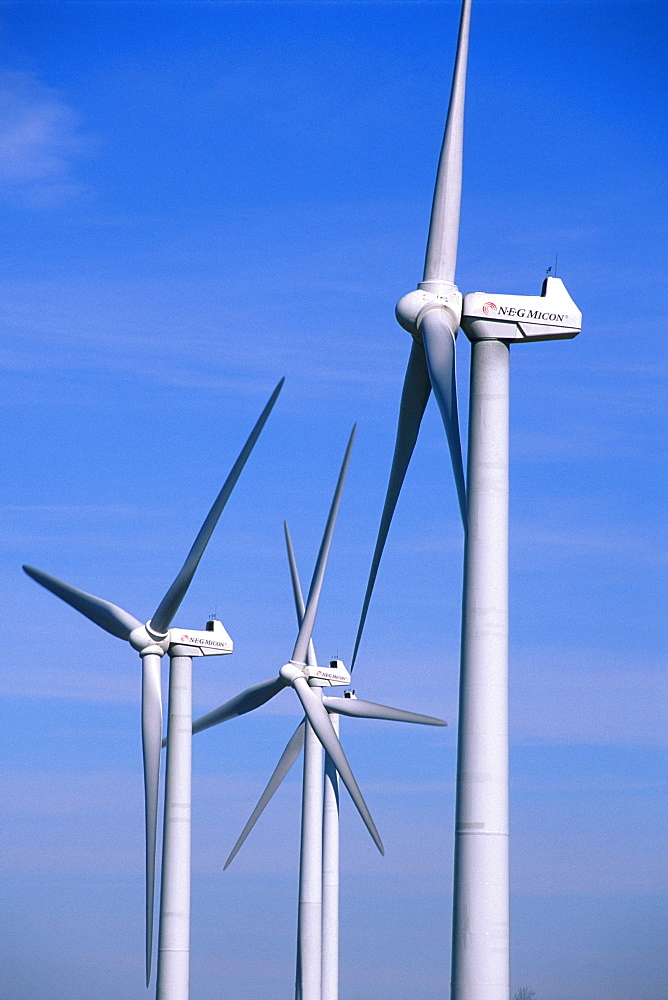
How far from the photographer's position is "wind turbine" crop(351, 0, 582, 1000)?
2353 centimetres

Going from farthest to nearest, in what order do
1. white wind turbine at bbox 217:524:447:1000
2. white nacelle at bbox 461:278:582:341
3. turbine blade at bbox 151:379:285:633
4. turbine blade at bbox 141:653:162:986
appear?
white wind turbine at bbox 217:524:447:1000, turbine blade at bbox 141:653:162:986, turbine blade at bbox 151:379:285:633, white nacelle at bbox 461:278:582:341

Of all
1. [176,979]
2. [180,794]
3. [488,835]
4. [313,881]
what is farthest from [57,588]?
Result: [488,835]

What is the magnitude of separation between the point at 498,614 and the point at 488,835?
3.43 meters

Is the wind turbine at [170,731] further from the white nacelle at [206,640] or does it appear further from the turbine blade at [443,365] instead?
the turbine blade at [443,365]

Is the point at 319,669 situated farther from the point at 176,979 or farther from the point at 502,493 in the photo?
the point at 502,493

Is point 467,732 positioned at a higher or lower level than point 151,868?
higher

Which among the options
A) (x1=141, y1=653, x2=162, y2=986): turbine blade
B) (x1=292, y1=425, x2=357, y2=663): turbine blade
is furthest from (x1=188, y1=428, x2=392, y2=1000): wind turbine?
(x1=141, y1=653, x2=162, y2=986): turbine blade

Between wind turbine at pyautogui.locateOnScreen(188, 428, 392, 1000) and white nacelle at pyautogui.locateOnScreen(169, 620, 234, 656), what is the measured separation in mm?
3229

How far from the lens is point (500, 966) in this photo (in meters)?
23.2

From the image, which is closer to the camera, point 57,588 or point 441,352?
point 441,352

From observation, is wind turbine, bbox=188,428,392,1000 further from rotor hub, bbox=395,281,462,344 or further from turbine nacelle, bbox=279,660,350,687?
rotor hub, bbox=395,281,462,344

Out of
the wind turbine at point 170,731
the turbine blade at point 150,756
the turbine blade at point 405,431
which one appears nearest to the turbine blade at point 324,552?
the wind turbine at point 170,731

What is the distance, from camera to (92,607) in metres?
49.2

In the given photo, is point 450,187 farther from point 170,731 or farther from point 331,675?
point 331,675
